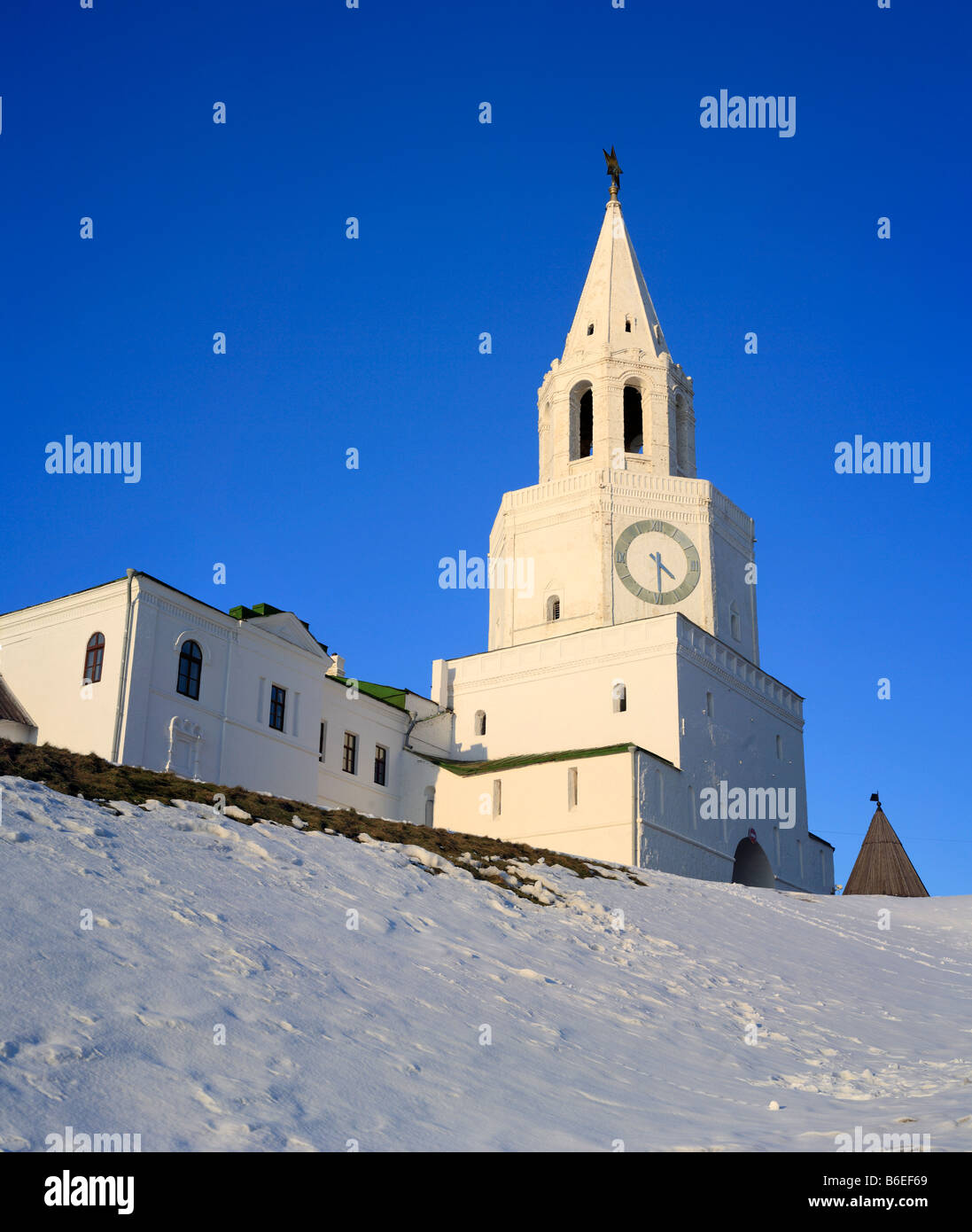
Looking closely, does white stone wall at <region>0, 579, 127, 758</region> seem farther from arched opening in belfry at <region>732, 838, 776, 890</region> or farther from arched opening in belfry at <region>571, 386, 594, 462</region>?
arched opening in belfry at <region>732, 838, 776, 890</region>

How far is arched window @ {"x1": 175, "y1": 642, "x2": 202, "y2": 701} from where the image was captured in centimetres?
3209

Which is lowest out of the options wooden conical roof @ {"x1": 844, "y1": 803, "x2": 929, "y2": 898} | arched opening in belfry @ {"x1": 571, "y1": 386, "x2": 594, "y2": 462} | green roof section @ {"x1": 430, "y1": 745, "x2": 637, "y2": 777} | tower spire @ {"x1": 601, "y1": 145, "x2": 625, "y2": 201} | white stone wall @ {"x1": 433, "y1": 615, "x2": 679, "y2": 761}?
wooden conical roof @ {"x1": 844, "y1": 803, "x2": 929, "y2": 898}

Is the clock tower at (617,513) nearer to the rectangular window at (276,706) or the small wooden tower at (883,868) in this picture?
the small wooden tower at (883,868)

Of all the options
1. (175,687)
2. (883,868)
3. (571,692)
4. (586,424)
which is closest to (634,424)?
(586,424)

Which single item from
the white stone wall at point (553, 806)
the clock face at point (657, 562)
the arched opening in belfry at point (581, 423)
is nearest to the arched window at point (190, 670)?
the white stone wall at point (553, 806)

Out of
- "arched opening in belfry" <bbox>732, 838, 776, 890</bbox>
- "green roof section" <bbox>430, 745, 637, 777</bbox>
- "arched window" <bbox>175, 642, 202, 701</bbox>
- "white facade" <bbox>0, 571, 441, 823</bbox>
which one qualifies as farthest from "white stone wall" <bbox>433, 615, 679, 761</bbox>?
"arched window" <bbox>175, 642, 202, 701</bbox>

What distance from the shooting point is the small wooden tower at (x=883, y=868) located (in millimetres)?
40719

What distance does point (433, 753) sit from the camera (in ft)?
139

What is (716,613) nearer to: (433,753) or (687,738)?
(687,738)

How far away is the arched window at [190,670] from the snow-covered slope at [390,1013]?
1291cm

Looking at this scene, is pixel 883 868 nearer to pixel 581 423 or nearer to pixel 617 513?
pixel 617 513

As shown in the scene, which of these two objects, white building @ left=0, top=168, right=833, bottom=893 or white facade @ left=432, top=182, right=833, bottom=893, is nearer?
white building @ left=0, top=168, right=833, bottom=893

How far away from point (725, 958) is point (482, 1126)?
38.9ft
